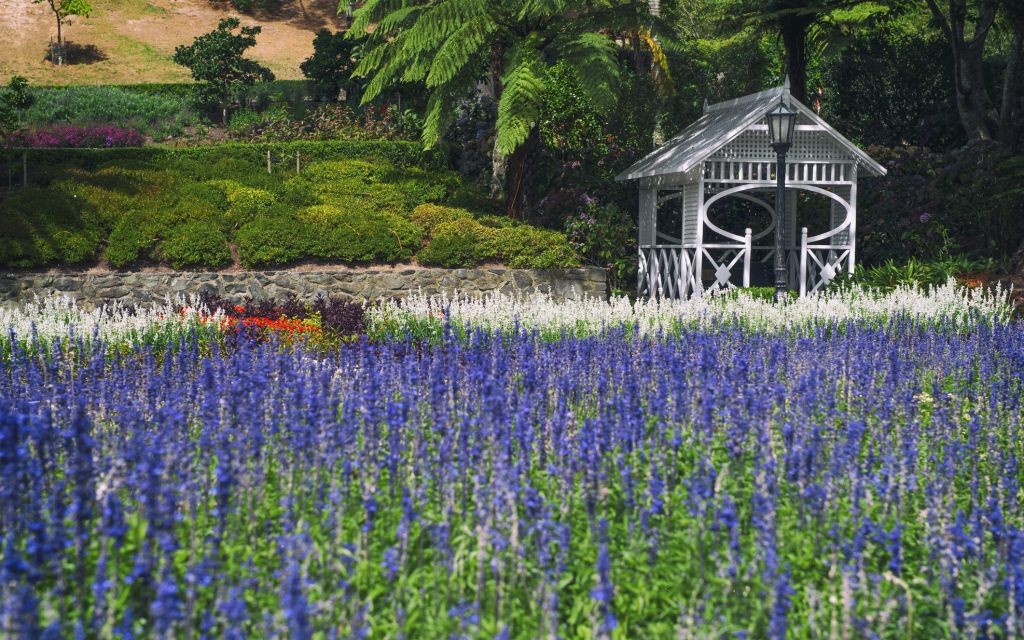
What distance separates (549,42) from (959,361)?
10.7 meters

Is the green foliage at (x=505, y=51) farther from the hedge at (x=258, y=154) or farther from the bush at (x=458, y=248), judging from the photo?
the hedge at (x=258, y=154)

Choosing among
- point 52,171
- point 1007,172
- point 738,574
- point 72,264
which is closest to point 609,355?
point 738,574

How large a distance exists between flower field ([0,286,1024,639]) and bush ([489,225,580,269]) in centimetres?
878

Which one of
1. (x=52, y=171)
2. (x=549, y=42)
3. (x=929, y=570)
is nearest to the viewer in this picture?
(x=929, y=570)

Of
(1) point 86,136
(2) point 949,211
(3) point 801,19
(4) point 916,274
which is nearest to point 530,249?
(4) point 916,274

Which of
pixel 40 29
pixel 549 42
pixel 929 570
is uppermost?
pixel 40 29

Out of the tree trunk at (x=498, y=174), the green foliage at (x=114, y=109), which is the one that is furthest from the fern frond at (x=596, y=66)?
the green foliage at (x=114, y=109)

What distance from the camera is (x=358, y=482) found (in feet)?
14.9

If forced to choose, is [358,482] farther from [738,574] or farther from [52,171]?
[52,171]

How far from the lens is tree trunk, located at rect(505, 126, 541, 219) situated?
18.0 m

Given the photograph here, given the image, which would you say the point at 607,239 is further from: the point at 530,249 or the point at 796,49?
the point at 796,49

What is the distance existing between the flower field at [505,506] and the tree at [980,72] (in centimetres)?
1489

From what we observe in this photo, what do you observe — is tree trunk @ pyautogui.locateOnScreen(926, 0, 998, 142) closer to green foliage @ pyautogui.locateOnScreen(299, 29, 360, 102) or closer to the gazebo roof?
the gazebo roof

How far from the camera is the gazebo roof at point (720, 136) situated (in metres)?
14.9
